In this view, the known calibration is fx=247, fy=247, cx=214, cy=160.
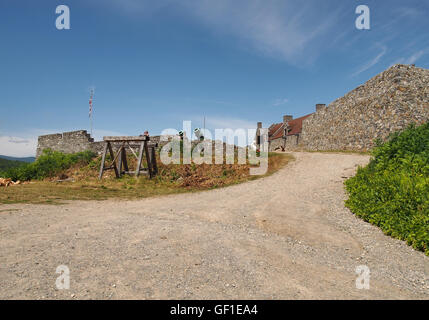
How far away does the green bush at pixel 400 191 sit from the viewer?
17.0 feet

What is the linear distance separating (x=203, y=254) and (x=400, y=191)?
5.11 m

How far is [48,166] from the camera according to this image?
20.0 m

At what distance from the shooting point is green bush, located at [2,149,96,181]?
18.7 metres

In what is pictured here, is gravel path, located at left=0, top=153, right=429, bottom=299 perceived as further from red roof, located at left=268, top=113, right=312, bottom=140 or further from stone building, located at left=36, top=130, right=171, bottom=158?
red roof, located at left=268, top=113, right=312, bottom=140

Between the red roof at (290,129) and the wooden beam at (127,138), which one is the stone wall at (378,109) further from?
the wooden beam at (127,138)

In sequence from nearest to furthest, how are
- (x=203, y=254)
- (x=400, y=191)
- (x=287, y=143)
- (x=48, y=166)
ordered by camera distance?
(x=203, y=254) → (x=400, y=191) → (x=48, y=166) → (x=287, y=143)

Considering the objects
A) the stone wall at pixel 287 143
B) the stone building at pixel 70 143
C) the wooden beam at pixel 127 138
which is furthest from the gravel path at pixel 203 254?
the stone wall at pixel 287 143

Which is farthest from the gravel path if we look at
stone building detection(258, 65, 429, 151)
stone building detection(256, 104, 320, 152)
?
stone building detection(256, 104, 320, 152)

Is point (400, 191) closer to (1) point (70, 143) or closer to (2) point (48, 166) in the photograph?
(2) point (48, 166)

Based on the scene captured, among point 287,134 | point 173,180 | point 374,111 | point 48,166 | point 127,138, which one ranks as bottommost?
point 173,180

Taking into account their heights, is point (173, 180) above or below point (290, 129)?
below

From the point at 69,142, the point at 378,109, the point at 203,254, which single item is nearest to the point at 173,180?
the point at 203,254

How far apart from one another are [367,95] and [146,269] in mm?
22049

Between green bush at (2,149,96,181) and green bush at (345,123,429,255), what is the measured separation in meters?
20.2
